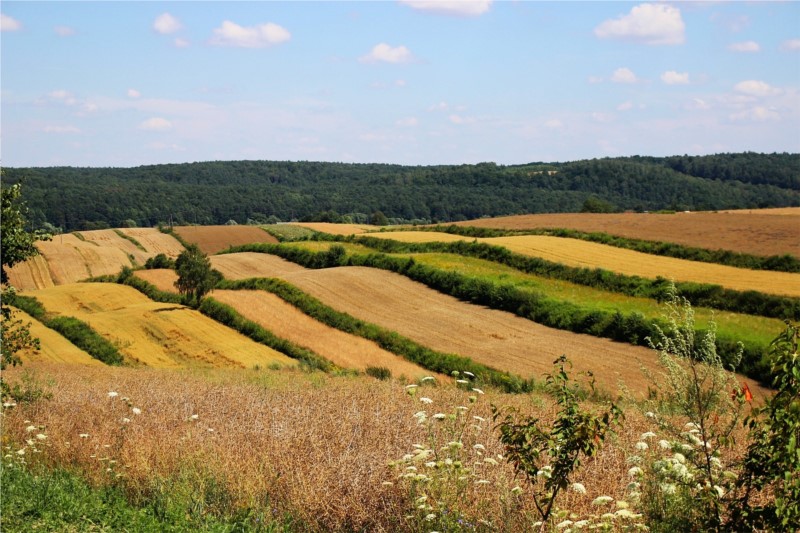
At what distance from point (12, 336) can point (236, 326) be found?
27047 millimetres

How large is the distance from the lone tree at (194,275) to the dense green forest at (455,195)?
293 ft

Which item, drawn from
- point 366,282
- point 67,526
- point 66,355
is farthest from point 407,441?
point 366,282

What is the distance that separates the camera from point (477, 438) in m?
9.38

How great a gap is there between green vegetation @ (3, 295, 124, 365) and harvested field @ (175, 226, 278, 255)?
1615 inches

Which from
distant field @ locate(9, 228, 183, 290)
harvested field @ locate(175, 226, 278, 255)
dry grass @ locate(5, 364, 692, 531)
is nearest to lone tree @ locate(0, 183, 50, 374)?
dry grass @ locate(5, 364, 692, 531)

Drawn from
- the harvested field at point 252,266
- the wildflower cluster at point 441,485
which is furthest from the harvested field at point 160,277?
the wildflower cluster at point 441,485

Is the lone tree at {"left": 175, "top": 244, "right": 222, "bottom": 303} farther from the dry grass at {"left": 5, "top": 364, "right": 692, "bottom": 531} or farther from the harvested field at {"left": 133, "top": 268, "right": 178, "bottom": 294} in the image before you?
the dry grass at {"left": 5, "top": 364, "right": 692, "bottom": 531}

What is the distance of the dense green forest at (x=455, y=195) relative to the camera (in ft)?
458

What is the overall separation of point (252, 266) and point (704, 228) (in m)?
38.3

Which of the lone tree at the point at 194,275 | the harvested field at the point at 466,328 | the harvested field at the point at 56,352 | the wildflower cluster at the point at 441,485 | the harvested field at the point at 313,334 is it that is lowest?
the harvested field at the point at 56,352

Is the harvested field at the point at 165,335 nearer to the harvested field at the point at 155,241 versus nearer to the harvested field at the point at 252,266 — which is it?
the harvested field at the point at 252,266

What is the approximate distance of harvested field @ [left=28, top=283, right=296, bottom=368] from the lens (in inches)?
1404

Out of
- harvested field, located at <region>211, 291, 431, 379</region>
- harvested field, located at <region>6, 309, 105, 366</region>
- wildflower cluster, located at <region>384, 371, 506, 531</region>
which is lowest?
harvested field, located at <region>6, 309, 105, 366</region>

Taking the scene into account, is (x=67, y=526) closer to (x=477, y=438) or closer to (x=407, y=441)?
(x=407, y=441)
